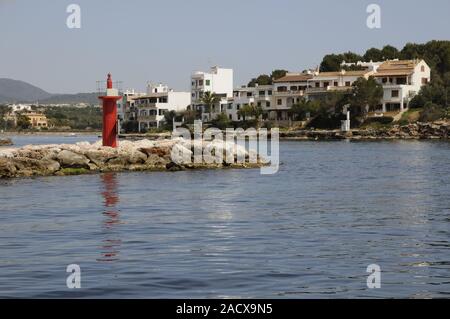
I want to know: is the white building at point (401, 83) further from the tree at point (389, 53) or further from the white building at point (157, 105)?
the white building at point (157, 105)

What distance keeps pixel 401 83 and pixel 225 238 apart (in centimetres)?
A: 8693

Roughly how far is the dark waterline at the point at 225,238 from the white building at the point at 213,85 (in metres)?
87.3

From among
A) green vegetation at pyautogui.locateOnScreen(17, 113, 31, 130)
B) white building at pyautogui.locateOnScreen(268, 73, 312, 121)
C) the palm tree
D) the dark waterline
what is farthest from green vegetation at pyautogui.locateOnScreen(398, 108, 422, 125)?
green vegetation at pyautogui.locateOnScreen(17, 113, 31, 130)

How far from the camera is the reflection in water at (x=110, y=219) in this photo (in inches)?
669

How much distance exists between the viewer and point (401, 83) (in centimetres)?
10256

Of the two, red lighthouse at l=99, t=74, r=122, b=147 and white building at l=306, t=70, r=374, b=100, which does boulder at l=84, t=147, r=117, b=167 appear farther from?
white building at l=306, t=70, r=374, b=100

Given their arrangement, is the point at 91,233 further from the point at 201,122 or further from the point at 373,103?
the point at 201,122

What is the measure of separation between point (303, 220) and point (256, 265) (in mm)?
7101

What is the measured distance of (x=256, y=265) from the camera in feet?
51.0

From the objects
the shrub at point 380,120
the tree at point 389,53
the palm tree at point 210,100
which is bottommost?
the shrub at point 380,120

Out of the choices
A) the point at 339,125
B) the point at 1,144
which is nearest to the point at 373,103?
the point at 339,125

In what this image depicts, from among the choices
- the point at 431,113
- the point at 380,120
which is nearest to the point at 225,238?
the point at 431,113

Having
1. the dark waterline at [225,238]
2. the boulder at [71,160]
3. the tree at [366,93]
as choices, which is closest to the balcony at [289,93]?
the tree at [366,93]

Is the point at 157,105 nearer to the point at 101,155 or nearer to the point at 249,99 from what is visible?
the point at 249,99
